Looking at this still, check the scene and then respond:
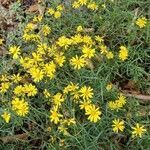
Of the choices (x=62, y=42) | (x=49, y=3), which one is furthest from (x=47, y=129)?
(x=49, y=3)

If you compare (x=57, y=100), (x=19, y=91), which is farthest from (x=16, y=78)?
(x=57, y=100)

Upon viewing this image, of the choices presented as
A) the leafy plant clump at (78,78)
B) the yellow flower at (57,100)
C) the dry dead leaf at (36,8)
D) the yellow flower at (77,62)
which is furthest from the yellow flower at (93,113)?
the dry dead leaf at (36,8)

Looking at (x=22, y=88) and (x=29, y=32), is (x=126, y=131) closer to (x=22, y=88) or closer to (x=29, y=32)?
(x=22, y=88)

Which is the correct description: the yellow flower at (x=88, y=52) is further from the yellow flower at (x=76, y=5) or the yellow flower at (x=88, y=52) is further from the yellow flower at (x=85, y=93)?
the yellow flower at (x=76, y=5)

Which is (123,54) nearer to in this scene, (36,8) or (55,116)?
(55,116)

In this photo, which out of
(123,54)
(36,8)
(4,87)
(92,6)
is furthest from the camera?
(36,8)

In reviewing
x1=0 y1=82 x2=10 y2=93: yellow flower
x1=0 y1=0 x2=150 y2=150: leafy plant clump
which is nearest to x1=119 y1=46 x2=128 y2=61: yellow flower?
x1=0 y1=0 x2=150 y2=150: leafy plant clump

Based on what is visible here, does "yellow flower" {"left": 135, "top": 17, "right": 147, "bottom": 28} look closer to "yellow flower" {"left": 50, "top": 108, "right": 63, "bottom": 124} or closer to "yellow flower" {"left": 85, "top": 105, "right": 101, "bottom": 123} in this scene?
"yellow flower" {"left": 85, "top": 105, "right": 101, "bottom": 123}
